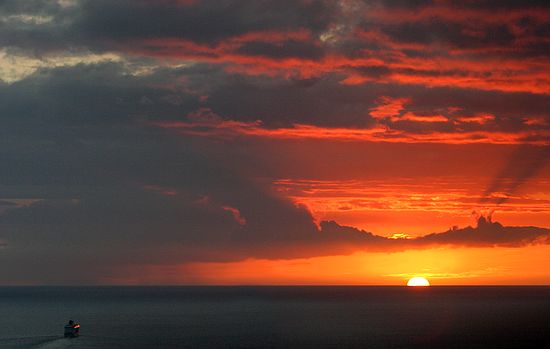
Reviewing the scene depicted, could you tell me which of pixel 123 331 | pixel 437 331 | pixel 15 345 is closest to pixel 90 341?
pixel 15 345

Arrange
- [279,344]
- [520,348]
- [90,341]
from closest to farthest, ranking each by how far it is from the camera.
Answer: [520,348] → [279,344] → [90,341]

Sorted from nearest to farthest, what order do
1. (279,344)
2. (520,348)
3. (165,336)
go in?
(520,348), (279,344), (165,336)

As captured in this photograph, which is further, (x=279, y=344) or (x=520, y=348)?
(x=279, y=344)

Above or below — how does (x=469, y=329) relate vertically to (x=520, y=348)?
above

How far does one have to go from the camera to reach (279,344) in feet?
481

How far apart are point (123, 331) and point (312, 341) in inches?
1944

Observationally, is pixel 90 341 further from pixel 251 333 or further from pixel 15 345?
pixel 251 333

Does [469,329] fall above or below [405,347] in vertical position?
above

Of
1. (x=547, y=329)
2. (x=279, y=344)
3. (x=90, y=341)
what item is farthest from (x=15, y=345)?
(x=547, y=329)

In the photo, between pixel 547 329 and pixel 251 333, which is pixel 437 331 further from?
pixel 251 333

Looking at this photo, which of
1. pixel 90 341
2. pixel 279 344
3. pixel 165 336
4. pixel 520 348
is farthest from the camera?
pixel 165 336

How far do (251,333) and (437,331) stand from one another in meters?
40.4

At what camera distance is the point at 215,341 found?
6088 inches

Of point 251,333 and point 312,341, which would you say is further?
point 251,333
